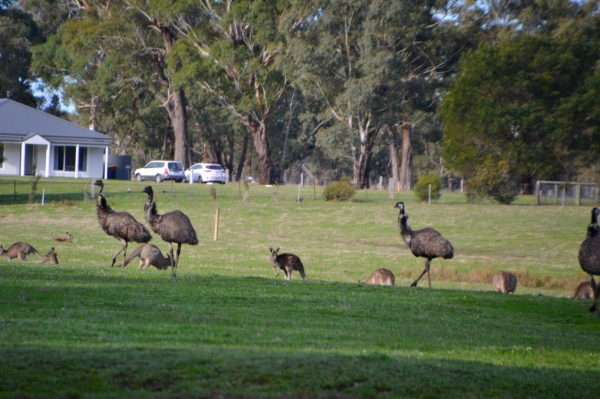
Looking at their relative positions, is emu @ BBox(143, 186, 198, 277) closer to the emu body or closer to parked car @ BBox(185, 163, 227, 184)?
the emu body

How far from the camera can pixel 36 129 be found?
63625 mm

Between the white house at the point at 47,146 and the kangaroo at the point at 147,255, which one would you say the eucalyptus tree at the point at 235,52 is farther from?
the kangaroo at the point at 147,255

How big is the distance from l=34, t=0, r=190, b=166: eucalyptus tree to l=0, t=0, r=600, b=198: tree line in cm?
14

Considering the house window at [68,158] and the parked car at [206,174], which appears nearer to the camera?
the house window at [68,158]

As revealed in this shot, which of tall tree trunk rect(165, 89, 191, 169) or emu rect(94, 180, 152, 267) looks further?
tall tree trunk rect(165, 89, 191, 169)

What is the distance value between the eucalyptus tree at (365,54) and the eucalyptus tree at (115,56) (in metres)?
11.1

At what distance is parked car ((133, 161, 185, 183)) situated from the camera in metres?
64.9

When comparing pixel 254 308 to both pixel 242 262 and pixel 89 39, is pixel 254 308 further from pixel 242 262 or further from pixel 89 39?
pixel 89 39

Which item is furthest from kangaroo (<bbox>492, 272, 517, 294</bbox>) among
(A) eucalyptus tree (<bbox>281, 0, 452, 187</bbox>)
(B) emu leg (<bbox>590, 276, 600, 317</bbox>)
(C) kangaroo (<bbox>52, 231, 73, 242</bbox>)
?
(A) eucalyptus tree (<bbox>281, 0, 452, 187</bbox>)

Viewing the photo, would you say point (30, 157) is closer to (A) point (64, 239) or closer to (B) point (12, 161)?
(B) point (12, 161)

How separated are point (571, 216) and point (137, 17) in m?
40.1

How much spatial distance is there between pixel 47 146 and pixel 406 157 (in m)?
29.9

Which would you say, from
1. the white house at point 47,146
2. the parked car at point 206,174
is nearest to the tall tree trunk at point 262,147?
the parked car at point 206,174

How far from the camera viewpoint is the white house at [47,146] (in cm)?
6231
